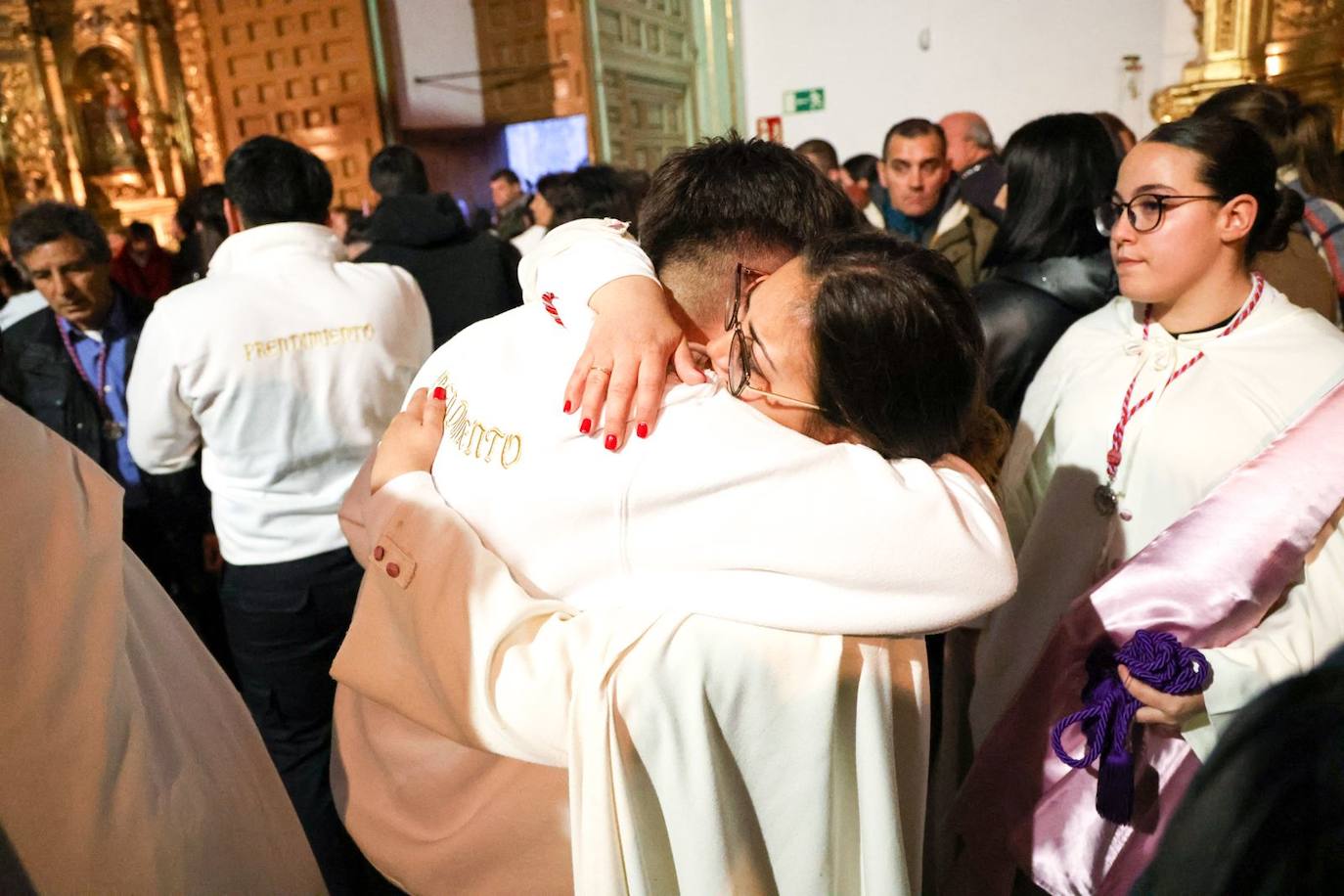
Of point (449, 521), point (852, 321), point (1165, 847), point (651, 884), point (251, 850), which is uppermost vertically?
point (852, 321)

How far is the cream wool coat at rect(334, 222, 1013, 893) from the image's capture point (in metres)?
0.86

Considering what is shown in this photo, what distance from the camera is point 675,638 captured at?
880mm

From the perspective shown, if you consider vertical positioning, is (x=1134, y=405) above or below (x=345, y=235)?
below

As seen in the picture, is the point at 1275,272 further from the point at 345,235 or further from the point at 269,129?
the point at 269,129

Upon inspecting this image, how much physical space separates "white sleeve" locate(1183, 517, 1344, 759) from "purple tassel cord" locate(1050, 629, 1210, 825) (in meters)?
0.03

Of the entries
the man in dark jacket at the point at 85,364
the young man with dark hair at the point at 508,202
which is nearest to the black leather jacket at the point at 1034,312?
the man in dark jacket at the point at 85,364

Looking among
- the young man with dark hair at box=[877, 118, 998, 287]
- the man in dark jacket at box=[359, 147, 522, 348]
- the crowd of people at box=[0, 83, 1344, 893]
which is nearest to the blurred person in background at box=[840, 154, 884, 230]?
the young man with dark hair at box=[877, 118, 998, 287]

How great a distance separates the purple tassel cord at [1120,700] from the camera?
120 cm

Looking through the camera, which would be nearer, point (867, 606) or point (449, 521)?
point (867, 606)

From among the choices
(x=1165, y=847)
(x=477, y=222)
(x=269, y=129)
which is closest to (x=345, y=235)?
(x=477, y=222)

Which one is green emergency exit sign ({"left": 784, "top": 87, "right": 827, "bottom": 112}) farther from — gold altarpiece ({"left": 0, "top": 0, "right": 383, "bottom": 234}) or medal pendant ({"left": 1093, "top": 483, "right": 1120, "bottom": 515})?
medal pendant ({"left": 1093, "top": 483, "right": 1120, "bottom": 515})

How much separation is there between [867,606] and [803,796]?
0.80 ft

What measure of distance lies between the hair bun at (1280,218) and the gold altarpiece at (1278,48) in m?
→ 6.03

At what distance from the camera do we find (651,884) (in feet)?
3.04
